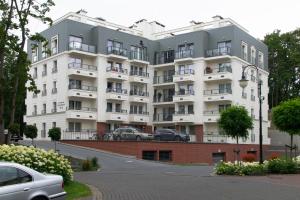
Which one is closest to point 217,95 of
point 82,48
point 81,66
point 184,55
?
point 184,55

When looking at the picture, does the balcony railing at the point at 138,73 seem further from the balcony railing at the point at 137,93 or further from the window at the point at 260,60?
the window at the point at 260,60

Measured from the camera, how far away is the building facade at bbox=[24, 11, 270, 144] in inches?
2238

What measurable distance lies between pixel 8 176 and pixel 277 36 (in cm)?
7070

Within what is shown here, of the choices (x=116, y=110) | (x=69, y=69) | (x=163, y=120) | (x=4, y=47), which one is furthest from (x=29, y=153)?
(x=163, y=120)

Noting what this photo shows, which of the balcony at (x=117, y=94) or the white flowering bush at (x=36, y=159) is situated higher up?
the balcony at (x=117, y=94)

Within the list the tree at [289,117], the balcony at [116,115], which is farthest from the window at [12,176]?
the balcony at [116,115]

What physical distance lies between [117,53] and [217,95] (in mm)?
13247

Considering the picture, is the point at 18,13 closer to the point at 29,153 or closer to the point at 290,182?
the point at 29,153

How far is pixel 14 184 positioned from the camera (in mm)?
10305

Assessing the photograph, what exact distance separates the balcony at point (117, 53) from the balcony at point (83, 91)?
4.59 m

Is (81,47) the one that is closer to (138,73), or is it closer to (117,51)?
(117,51)

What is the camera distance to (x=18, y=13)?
69.1 feet

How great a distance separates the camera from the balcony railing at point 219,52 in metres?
59.7

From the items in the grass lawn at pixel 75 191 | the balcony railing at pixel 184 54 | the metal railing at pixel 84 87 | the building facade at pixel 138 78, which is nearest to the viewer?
the grass lawn at pixel 75 191
